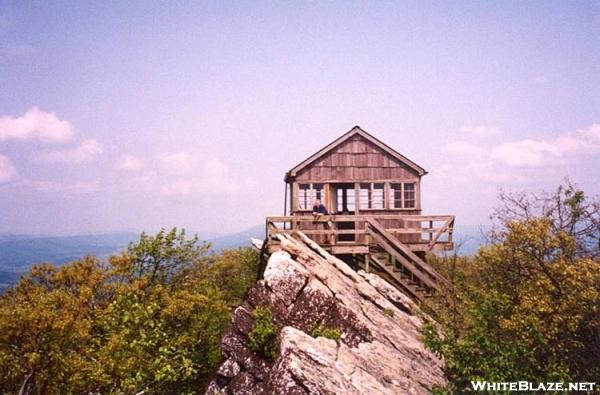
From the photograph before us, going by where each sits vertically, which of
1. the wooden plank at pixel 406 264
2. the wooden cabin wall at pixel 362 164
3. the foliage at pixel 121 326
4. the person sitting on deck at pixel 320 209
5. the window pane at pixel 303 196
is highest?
the wooden cabin wall at pixel 362 164

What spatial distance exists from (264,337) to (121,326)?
9985 millimetres

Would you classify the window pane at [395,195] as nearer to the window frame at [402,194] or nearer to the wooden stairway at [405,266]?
the window frame at [402,194]

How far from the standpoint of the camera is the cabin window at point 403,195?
22078mm

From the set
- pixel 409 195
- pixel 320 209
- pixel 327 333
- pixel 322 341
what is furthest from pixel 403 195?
pixel 322 341

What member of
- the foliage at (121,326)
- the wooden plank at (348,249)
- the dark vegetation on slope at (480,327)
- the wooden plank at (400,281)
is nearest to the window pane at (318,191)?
the wooden plank at (348,249)

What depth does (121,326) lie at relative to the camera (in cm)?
1806

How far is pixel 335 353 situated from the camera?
11070mm

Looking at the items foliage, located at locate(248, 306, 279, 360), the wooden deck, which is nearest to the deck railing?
the wooden deck

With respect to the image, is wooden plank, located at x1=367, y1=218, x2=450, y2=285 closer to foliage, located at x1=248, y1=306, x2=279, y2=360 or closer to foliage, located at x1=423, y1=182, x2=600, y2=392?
foliage, located at x1=423, y1=182, x2=600, y2=392

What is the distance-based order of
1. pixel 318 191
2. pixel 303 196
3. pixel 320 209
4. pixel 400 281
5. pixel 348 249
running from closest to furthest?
pixel 348 249 → pixel 400 281 → pixel 320 209 → pixel 303 196 → pixel 318 191

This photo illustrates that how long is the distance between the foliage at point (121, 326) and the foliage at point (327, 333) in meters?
6.33

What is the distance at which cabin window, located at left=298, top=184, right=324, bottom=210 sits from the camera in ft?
71.4

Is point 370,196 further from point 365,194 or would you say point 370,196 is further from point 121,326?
point 121,326

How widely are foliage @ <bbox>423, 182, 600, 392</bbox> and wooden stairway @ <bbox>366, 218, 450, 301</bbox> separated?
5.23 m
